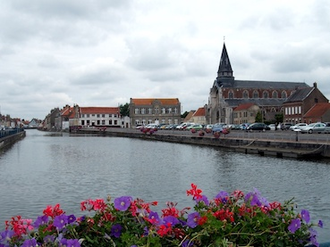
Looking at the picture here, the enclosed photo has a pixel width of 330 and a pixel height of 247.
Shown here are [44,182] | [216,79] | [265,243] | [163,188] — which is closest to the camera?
[265,243]

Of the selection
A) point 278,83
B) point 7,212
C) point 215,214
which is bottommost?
point 7,212

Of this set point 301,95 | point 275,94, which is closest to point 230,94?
point 275,94

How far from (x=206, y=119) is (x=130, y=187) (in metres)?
126

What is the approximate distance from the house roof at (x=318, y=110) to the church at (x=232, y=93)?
31490mm

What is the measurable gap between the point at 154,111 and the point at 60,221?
147463 mm

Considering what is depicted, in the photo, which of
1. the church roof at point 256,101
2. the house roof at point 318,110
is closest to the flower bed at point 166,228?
the house roof at point 318,110

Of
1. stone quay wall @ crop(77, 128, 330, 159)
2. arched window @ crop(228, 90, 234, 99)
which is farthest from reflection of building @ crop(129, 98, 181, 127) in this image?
stone quay wall @ crop(77, 128, 330, 159)

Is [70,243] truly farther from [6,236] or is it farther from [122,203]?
[122,203]

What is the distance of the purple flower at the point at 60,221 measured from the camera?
4.37m

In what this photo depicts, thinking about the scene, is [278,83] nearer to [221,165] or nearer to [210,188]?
[221,165]

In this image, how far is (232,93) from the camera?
13250 cm

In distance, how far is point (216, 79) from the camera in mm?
136875

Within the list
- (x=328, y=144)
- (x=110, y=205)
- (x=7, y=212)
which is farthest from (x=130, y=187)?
(x=328, y=144)

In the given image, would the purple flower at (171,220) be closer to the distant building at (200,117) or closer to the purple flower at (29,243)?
the purple flower at (29,243)
